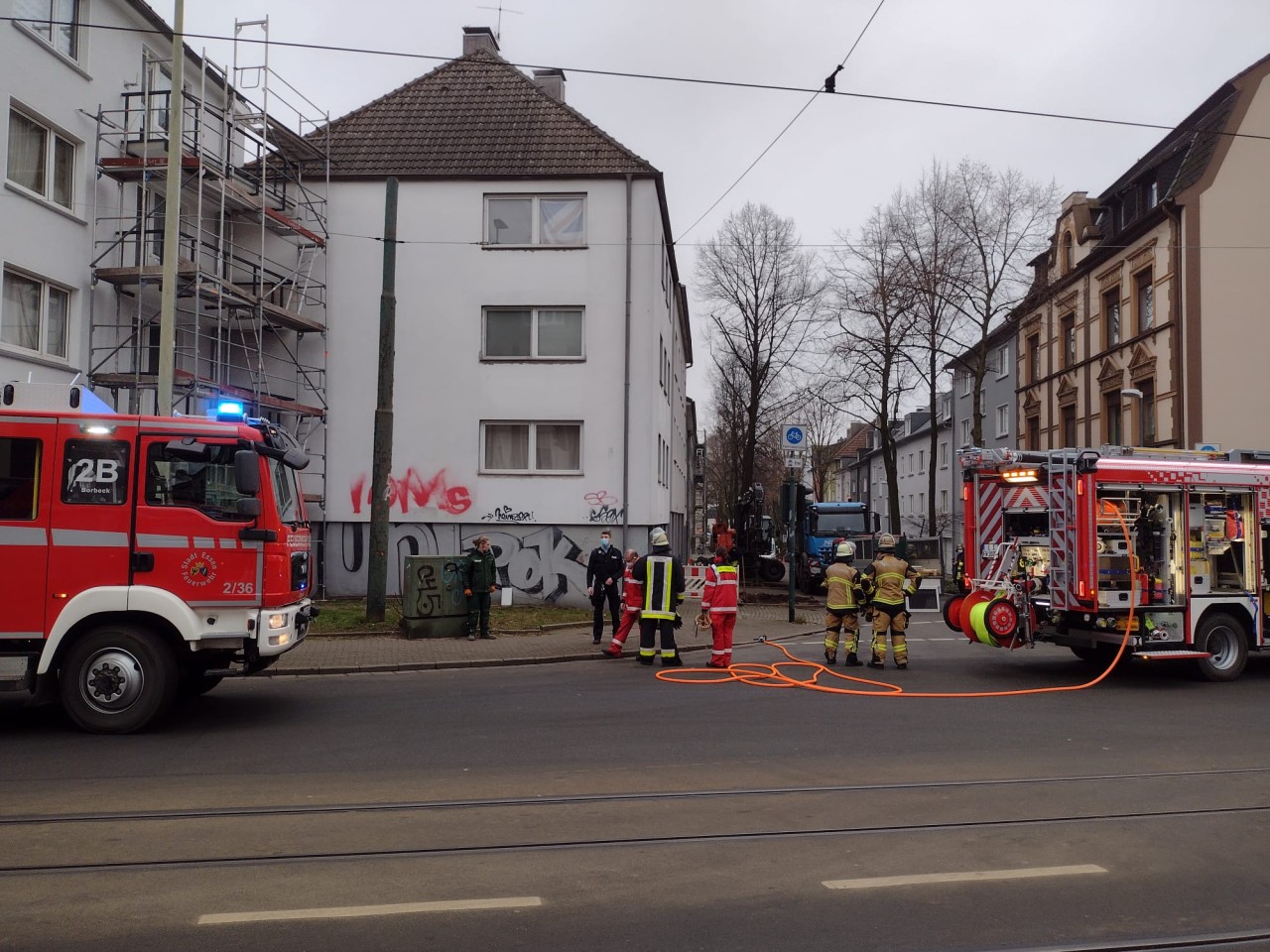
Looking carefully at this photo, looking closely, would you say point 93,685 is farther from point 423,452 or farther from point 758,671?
point 423,452

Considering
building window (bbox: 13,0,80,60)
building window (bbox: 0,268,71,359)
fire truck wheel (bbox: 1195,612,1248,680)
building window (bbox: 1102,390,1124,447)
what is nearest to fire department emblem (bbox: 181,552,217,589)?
building window (bbox: 0,268,71,359)

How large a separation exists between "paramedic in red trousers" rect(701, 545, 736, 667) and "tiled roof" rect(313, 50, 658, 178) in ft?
39.6

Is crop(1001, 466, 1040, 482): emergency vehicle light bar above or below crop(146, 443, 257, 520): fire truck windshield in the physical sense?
above

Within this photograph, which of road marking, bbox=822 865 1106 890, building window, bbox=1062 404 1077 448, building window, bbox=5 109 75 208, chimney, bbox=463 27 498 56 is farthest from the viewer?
building window, bbox=1062 404 1077 448

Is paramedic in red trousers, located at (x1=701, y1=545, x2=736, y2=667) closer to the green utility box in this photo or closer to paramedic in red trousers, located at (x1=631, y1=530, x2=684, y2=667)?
paramedic in red trousers, located at (x1=631, y1=530, x2=684, y2=667)

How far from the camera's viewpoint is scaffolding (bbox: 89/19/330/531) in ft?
61.9

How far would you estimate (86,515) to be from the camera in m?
8.68

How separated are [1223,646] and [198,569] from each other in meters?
11.7

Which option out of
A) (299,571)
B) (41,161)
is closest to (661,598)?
(299,571)

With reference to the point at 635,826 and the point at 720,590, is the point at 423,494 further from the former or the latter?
the point at 635,826

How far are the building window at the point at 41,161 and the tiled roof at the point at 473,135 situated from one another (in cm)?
578

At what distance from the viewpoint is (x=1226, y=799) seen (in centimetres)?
686

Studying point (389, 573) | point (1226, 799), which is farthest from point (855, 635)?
point (389, 573)

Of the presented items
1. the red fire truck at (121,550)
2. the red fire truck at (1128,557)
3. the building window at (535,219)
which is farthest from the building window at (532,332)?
the red fire truck at (121,550)
